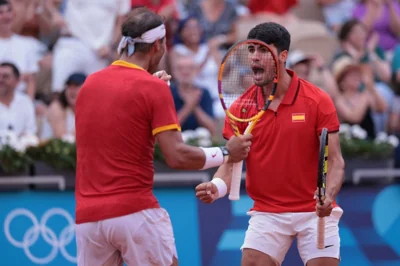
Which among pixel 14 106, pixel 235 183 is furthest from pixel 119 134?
pixel 14 106

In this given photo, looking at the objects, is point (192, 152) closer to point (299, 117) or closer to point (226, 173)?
point (226, 173)

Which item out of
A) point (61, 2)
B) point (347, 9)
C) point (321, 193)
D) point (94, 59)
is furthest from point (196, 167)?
point (347, 9)

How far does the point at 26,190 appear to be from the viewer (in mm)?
8984

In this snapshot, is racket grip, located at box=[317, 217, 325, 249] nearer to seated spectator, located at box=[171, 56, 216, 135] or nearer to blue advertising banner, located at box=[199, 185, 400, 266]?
blue advertising banner, located at box=[199, 185, 400, 266]

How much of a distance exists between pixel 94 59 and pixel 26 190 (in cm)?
252

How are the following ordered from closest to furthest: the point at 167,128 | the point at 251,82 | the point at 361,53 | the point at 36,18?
the point at 167,128 < the point at 251,82 < the point at 36,18 < the point at 361,53

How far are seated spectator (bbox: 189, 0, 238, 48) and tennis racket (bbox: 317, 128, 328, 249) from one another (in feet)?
20.8

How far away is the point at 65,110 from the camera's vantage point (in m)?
10.1

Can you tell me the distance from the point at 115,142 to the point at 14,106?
4.53 meters

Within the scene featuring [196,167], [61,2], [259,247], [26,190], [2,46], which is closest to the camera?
[196,167]

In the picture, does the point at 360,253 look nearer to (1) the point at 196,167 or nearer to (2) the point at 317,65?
(2) the point at 317,65

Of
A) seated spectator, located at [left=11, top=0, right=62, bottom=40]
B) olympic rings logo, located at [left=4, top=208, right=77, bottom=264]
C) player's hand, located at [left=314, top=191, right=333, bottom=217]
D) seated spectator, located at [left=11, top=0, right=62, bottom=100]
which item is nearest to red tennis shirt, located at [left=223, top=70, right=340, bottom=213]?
player's hand, located at [left=314, top=191, right=333, bottom=217]

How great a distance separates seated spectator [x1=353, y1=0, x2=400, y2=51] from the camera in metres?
12.7

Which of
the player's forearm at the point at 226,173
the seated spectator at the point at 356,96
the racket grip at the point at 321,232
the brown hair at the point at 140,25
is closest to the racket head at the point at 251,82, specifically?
the player's forearm at the point at 226,173
